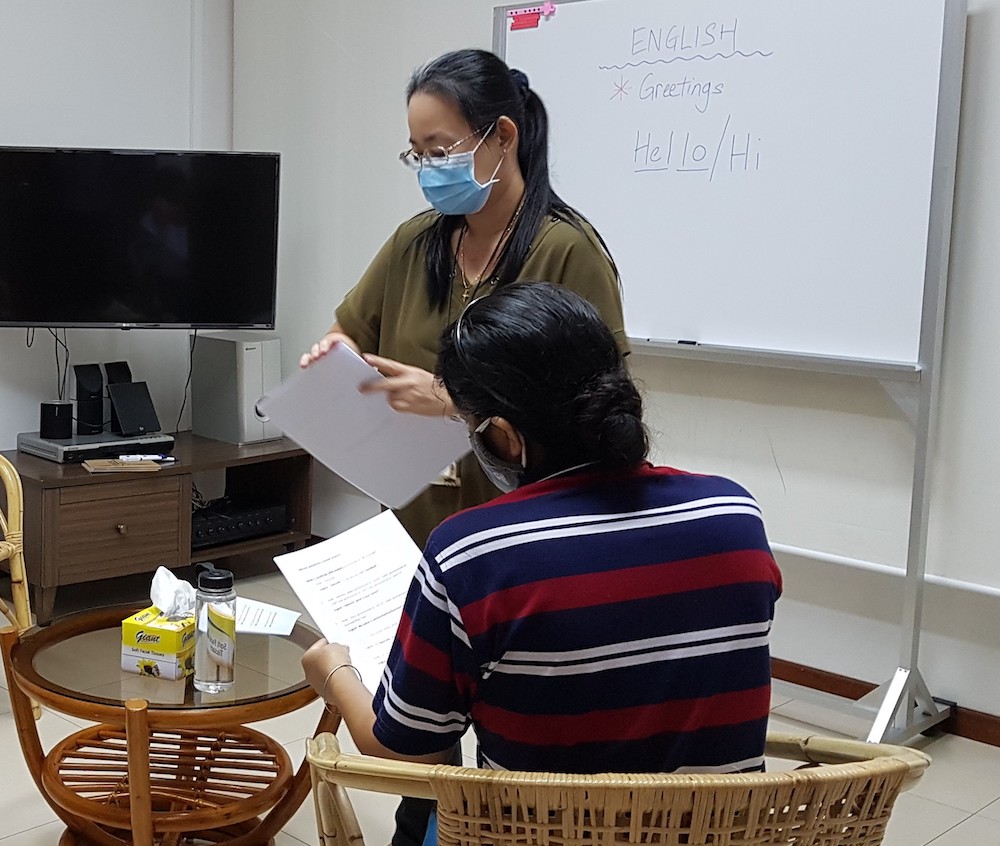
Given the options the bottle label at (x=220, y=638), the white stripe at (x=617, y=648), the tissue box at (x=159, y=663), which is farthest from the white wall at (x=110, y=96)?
the white stripe at (x=617, y=648)

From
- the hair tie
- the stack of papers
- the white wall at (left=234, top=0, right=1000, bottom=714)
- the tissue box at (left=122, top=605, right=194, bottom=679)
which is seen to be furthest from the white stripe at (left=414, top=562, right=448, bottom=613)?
the stack of papers

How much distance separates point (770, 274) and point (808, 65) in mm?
486

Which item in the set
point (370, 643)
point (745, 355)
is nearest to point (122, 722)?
point (370, 643)

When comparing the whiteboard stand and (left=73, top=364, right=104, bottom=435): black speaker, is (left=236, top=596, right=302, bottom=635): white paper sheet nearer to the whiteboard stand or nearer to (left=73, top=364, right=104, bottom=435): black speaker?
the whiteboard stand

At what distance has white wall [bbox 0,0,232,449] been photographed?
3.79 m

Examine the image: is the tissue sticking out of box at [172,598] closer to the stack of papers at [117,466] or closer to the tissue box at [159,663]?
the tissue box at [159,663]

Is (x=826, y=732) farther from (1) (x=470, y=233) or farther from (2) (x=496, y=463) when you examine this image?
(2) (x=496, y=463)

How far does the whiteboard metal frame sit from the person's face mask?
5.64 feet

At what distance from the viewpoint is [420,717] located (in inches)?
43.5

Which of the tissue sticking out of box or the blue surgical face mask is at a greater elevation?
the blue surgical face mask

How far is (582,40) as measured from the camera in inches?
127

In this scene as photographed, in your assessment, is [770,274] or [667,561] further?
[770,274]

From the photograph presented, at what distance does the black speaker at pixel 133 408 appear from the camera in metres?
3.79

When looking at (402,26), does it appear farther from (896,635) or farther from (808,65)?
(896,635)
